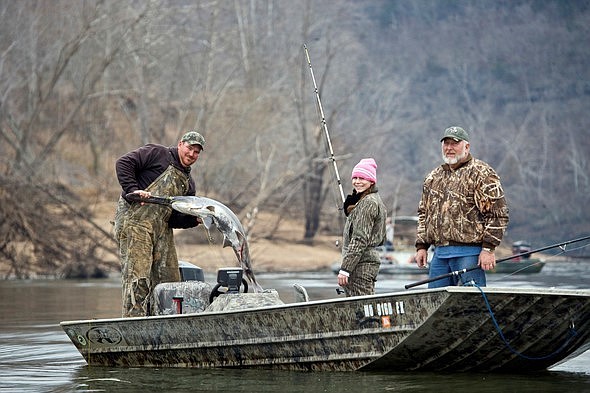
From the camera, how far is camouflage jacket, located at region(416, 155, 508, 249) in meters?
8.62

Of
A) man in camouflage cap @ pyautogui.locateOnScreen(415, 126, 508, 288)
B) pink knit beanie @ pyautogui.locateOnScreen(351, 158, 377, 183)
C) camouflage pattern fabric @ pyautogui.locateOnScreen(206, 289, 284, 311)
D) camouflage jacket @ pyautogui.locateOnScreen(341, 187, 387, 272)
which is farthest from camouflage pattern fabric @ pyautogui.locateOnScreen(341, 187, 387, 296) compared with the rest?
camouflage pattern fabric @ pyautogui.locateOnScreen(206, 289, 284, 311)

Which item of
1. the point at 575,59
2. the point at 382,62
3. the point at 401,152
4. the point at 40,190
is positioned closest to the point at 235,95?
the point at 40,190

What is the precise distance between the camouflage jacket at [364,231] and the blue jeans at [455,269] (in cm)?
51

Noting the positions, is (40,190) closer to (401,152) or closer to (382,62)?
(401,152)

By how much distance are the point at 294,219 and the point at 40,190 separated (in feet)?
35.7

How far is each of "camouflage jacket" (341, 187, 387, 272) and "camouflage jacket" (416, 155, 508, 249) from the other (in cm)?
41

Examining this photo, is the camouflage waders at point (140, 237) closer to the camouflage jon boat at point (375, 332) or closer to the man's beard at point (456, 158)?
the camouflage jon boat at point (375, 332)

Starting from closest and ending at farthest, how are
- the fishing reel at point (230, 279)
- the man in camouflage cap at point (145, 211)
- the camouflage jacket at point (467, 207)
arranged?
the camouflage jacket at point (467, 207) < the fishing reel at point (230, 279) < the man in camouflage cap at point (145, 211)

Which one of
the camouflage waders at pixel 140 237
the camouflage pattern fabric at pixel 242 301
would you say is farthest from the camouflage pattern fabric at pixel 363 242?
the camouflage waders at pixel 140 237

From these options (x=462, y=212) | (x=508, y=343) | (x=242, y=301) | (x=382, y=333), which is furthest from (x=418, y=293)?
(x=242, y=301)

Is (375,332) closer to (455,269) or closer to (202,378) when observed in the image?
(455,269)

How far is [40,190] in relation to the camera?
86.0 feet

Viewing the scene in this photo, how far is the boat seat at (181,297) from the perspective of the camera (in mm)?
9625

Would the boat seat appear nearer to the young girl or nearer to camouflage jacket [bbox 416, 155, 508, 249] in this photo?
the young girl
